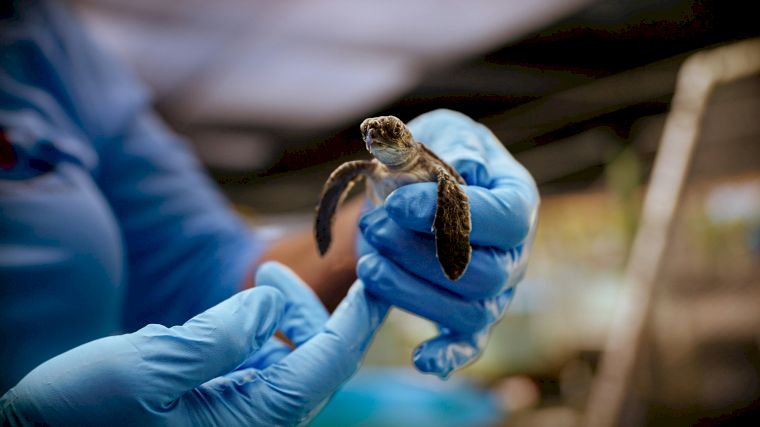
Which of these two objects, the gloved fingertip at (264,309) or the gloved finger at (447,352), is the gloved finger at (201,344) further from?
the gloved finger at (447,352)

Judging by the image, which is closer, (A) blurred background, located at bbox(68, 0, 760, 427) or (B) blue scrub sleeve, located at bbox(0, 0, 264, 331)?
(B) blue scrub sleeve, located at bbox(0, 0, 264, 331)

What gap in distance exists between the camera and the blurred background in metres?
1.12

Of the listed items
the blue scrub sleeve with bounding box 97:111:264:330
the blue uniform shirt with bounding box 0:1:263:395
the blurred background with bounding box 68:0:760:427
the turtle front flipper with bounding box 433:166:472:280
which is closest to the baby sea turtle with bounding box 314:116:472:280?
the turtle front flipper with bounding box 433:166:472:280

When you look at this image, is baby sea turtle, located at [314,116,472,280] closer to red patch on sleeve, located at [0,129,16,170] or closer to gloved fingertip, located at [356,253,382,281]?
gloved fingertip, located at [356,253,382,281]

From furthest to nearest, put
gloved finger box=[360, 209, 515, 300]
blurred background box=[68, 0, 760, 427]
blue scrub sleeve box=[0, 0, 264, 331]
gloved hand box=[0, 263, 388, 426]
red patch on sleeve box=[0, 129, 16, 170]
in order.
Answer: blurred background box=[68, 0, 760, 427]
blue scrub sleeve box=[0, 0, 264, 331]
red patch on sleeve box=[0, 129, 16, 170]
gloved finger box=[360, 209, 515, 300]
gloved hand box=[0, 263, 388, 426]

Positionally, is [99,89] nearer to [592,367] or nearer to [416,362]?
[416,362]

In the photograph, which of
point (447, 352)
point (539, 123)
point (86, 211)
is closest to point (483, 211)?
point (447, 352)

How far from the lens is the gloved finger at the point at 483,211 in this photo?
1.22ft

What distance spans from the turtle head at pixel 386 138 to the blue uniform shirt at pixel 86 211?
0.21m

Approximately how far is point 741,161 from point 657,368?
1.90 ft

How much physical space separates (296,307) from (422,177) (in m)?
0.18

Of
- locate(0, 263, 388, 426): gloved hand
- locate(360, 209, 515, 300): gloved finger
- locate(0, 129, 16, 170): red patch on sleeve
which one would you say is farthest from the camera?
locate(0, 129, 16, 170): red patch on sleeve

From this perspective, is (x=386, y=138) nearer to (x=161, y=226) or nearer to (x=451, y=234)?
(x=451, y=234)

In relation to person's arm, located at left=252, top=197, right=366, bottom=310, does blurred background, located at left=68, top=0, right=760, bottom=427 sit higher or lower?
higher
